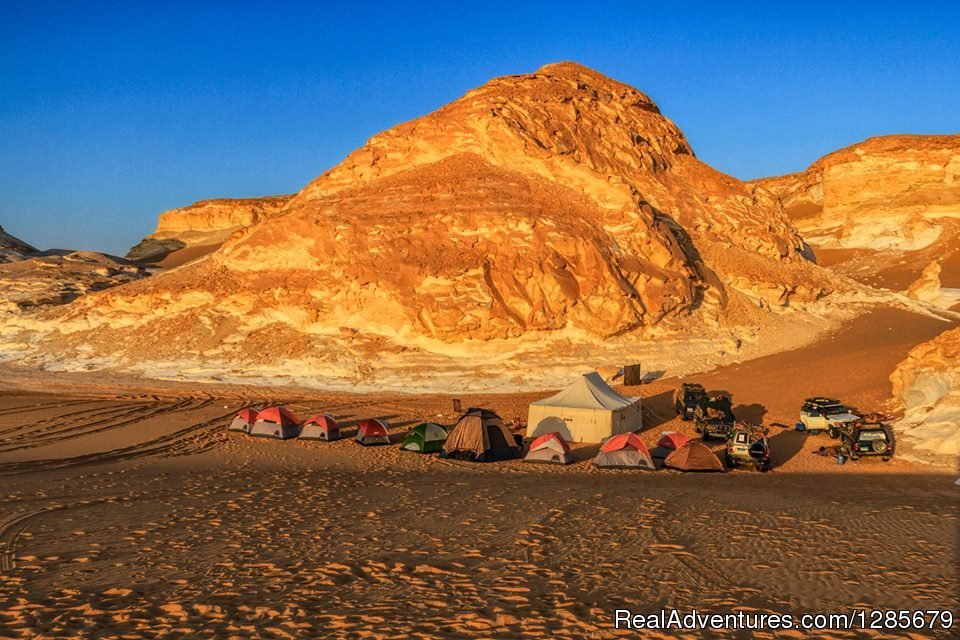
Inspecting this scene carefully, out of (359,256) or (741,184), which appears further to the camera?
(741,184)

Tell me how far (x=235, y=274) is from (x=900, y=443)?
33.9 meters

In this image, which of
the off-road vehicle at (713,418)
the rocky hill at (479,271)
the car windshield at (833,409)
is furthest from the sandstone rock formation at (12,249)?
the car windshield at (833,409)

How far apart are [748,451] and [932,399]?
25.4 ft

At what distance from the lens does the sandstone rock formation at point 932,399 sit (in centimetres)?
2070

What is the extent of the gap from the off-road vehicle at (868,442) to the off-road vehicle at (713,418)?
135 inches

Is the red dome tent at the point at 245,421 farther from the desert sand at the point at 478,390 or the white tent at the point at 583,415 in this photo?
the white tent at the point at 583,415

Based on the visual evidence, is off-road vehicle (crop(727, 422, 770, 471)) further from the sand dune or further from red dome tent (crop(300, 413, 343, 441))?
red dome tent (crop(300, 413, 343, 441))

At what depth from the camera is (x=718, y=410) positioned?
24.3 meters

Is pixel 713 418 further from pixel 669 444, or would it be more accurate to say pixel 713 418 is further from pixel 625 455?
pixel 625 455

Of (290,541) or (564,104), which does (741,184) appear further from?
(290,541)

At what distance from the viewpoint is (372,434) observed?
23.4m

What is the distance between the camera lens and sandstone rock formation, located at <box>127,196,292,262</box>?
112m

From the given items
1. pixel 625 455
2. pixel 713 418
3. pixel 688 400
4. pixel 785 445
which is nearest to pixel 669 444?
pixel 625 455

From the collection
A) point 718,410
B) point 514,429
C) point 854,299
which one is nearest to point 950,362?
point 718,410
